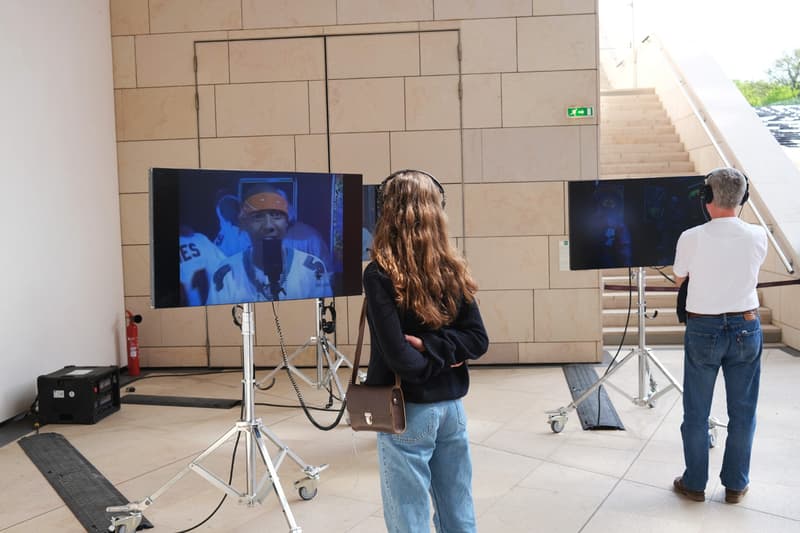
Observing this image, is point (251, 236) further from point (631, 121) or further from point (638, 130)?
point (631, 121)

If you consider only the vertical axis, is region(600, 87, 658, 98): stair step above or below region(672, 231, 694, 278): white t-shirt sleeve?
above

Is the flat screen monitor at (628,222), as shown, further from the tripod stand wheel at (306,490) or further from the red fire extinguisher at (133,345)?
the red fire extinguisher at (133,345)

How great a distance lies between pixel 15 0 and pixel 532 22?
4.39 meters

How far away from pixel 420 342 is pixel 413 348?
38mm

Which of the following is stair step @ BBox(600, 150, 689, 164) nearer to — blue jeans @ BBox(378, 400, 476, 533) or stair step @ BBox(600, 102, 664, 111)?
stair step @ BBox(600, 102, 664, 111)

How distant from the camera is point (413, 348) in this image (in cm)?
232

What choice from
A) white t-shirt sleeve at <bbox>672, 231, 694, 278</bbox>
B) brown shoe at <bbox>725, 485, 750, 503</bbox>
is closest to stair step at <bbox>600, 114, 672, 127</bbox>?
white t-shirt sleeve at <bbox>672, 231, 694, 278</bbox>

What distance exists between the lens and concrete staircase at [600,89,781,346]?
832cm

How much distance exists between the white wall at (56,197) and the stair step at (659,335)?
5.01 m

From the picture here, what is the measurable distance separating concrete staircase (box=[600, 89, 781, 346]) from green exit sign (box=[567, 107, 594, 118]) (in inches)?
69.8

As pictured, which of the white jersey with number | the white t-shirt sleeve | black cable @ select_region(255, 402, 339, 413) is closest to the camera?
the white jersey with number

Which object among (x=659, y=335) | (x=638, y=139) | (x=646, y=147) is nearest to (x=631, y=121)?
(x=638, y=139)

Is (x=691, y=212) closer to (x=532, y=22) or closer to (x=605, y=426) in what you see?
(x=605, y=426)

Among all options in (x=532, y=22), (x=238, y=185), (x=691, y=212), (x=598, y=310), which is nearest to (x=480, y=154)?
(x=532, y=22)
